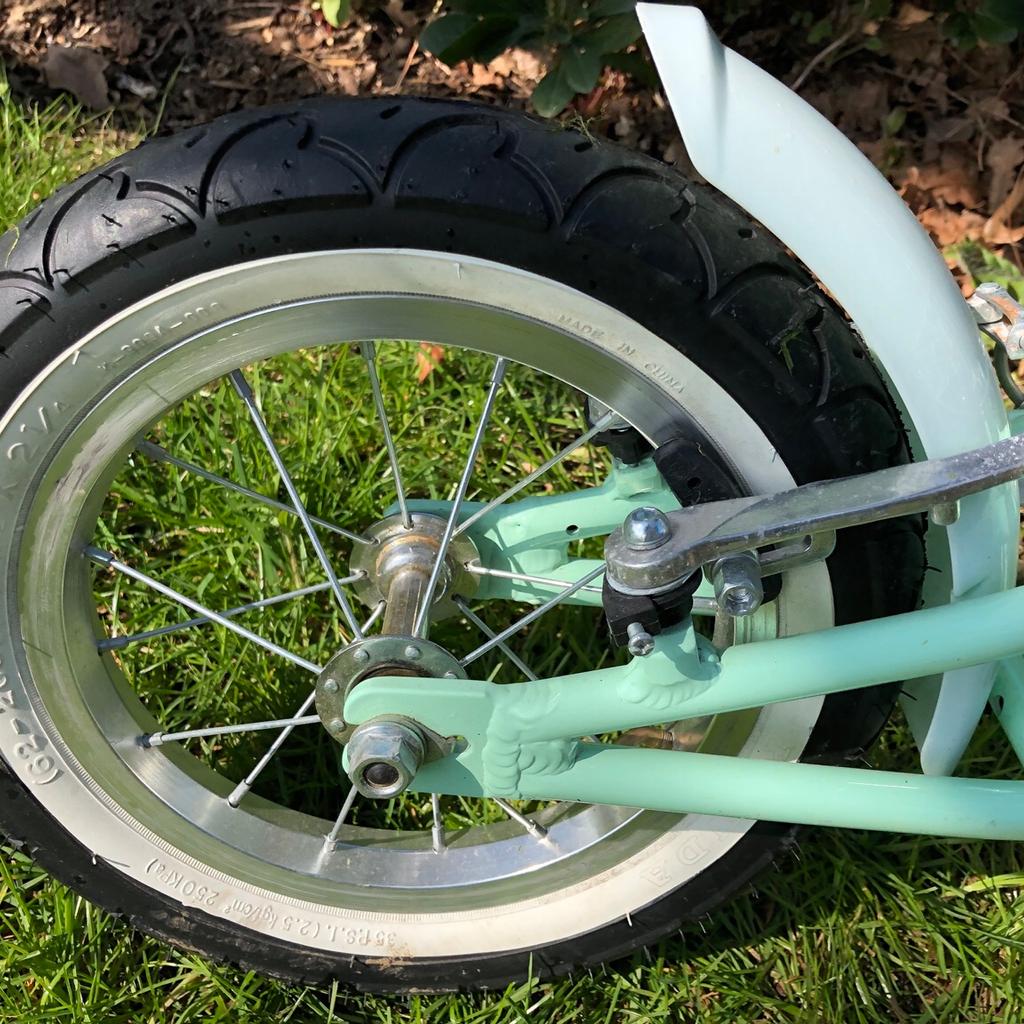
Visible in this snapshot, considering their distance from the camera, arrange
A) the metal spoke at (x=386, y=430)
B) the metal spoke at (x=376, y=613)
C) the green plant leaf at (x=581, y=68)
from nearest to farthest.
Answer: the metal spoke at (x=386, y=430) → the metal spoke at (x=376, y=613) → the green plant leaf at (x=581, y=68)

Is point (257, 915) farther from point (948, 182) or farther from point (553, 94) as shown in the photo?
point (948, 182)

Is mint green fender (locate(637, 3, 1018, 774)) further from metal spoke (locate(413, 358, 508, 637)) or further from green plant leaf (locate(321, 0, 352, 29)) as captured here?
green plant leaf (locate(321, 0, 352, 29))

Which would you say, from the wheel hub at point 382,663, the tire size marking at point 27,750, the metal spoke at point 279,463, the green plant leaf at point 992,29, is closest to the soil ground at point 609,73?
the green plant leaf at point 992,29

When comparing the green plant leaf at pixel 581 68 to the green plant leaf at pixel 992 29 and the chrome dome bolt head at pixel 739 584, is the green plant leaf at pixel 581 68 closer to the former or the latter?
the green plant leaf at pixel 992 29

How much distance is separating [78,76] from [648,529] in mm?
1884

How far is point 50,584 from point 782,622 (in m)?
0.68

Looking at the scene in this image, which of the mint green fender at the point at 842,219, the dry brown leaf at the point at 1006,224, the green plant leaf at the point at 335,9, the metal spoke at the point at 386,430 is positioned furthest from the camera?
the dry brown leaf at the point at 1006,224

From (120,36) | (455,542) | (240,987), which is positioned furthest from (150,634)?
(120,36)

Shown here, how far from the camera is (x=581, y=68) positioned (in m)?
1.77

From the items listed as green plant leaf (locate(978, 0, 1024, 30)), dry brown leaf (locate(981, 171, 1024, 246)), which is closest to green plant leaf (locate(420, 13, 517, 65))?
green plant leaf (locate(978, 0, 1024, 30))

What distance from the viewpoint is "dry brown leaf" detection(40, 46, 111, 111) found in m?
2.22

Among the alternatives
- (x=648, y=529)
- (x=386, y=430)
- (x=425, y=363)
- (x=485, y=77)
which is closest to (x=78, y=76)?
(x=485, y=77)

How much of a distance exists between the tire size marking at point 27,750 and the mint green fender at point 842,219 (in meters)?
0.78

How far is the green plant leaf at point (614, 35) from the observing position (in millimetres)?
1762
